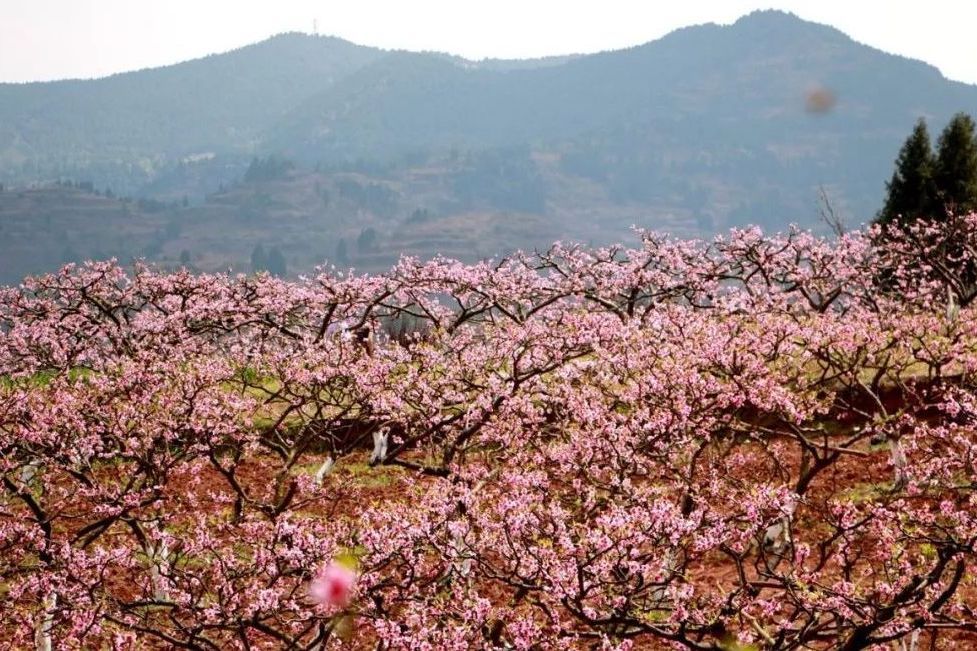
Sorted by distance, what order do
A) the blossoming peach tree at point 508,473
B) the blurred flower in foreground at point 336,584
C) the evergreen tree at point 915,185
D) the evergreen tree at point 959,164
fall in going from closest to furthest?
the blurred flower in foreground at point 336,584 < the blossoming peach tree at point 508,473 < the evergreen tree at point 959,164 < the evergreen tree at point 915,185

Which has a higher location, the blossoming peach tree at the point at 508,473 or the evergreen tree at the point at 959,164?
the evergreen tree at the point at 959,164

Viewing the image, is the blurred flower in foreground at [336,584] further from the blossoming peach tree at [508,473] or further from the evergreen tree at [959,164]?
the evergreen tree at [959,164]

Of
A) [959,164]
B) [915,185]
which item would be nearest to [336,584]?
[915,185]

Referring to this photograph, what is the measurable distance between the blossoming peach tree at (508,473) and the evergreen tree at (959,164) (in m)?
18.1

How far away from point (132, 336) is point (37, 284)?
470cm

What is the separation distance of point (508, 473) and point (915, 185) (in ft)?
145

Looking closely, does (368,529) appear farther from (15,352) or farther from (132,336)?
(15,352)

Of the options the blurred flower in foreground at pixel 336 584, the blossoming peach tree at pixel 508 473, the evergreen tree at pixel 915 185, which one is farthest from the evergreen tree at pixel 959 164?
the blurred flower in foreground at pixel 336 584

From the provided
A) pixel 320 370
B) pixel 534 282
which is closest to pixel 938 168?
pixel 534 282

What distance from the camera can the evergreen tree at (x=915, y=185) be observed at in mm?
47594

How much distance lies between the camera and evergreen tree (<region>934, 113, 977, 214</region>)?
155 ft

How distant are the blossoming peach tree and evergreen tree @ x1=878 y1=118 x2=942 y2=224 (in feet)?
56.3

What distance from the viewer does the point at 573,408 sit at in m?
15.5

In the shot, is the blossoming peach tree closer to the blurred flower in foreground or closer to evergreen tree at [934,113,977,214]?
the blurred flower in foreground
